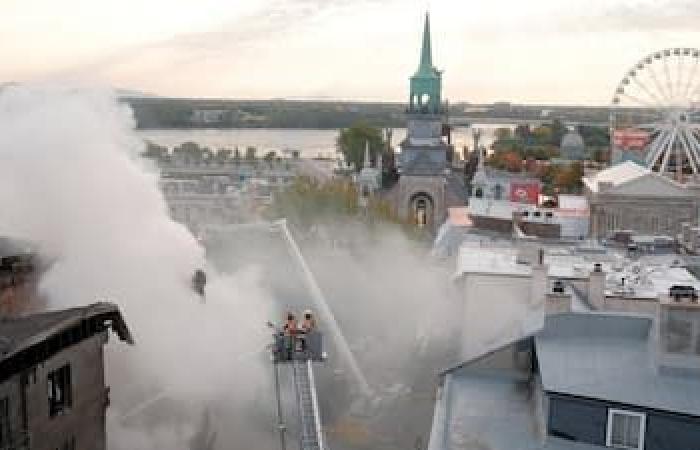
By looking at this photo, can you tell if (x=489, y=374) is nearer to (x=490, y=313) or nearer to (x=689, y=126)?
(x=490, y=313)

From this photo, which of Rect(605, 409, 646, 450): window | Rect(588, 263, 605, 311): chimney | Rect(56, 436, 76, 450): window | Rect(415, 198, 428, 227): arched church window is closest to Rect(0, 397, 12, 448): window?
Rect(56, 436, 76, 450): window

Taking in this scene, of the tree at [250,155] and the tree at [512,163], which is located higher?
the tree at [250,155]

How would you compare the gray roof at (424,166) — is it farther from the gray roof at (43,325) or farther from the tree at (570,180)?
the gray roof at (43,325)

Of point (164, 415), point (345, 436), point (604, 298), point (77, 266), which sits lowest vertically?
point (345, 436)

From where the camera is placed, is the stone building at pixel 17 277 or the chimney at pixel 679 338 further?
the stone building at pixel 17 277

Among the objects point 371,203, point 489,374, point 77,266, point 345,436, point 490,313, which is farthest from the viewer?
point 371,203

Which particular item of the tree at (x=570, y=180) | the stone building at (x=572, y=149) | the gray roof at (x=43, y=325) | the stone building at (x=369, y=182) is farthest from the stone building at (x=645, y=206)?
the stone building at (x=572, y=149)

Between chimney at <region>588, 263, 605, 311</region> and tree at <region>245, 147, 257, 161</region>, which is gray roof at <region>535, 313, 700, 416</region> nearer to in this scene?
chimney at <region>588, 263, 605, 311</region>

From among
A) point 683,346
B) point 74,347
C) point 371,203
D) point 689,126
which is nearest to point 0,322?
point 74,347
